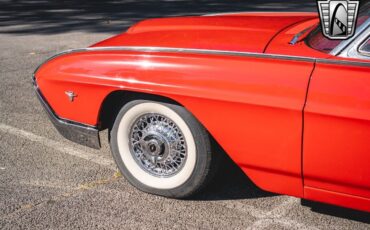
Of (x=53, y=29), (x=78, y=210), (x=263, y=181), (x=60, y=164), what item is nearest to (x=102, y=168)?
(x=60, y=164)

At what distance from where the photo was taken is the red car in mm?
2391

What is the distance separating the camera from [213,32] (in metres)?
3.12

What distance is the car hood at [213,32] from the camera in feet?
9.30

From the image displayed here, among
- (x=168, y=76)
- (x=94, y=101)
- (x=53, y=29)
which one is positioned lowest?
(x=53, y=29)

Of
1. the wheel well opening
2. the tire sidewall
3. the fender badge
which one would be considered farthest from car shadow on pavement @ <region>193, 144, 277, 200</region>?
the fender badge

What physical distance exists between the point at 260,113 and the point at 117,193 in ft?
3.71

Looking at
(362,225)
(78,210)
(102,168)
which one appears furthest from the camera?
(102,168)

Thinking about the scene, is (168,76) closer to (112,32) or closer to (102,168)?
(102,168)

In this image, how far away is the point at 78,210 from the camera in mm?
2965

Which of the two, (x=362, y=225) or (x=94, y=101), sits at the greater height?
(x=94, y=101)

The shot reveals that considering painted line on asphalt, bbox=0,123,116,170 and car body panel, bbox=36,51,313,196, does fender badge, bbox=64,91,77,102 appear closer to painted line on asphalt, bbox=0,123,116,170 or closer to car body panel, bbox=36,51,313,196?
car body panel, bbox=36,51,313,196

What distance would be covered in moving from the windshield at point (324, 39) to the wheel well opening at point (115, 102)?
0.82m

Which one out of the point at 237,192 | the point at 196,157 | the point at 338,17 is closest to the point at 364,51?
the point at 338,17

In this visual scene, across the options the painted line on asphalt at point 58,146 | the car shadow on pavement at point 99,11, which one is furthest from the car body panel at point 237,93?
the car shadow on pavement at point 99,11
